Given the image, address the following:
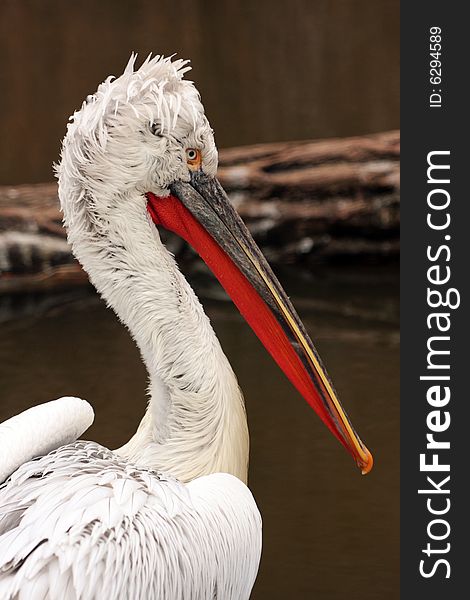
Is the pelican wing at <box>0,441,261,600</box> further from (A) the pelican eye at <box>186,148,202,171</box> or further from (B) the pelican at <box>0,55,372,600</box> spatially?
(A) the pelican eye at <box>186,148,202,171</box>

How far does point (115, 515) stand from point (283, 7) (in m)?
10.5

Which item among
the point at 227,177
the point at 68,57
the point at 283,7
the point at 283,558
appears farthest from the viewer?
the point at 283,7

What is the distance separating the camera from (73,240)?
238 cm

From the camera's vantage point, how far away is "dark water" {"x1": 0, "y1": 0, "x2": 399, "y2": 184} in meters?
8.69

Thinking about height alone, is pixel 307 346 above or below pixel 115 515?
above

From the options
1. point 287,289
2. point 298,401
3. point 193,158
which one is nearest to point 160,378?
point 193,158

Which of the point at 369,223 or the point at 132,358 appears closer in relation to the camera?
the point at 132,358

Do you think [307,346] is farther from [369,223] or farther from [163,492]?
[369,223]

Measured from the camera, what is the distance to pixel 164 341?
2342 millimetres

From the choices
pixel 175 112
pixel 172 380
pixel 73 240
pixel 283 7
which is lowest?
pixel 172 380

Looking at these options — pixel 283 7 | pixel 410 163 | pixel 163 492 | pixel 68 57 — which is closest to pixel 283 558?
pixel 163 492

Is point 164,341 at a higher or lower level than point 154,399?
higher

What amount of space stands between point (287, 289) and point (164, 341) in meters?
3.15

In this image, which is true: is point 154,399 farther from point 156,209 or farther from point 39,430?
point 156,209
